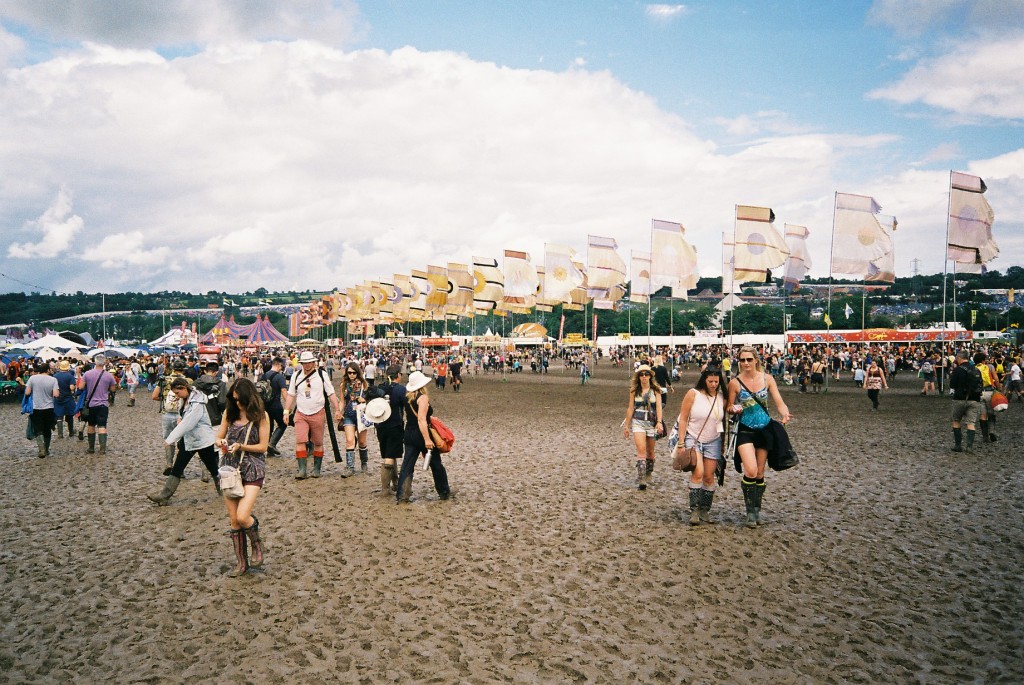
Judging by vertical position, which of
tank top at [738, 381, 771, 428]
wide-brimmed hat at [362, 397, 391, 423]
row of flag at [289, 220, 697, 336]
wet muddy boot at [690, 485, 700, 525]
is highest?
row of flag at [289, 220, 697, 336]

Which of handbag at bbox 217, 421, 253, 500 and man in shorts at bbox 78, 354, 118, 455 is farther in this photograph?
man in shorts at bbox 78, 354, 118, 455

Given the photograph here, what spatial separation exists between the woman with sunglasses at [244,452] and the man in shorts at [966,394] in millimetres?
11563

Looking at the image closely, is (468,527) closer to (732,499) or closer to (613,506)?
(613,506)

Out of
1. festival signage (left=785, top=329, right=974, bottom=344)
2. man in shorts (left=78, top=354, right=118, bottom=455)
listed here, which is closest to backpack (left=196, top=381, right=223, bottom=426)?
man in shorts (left=78, top=354, right=118, bottom=455)

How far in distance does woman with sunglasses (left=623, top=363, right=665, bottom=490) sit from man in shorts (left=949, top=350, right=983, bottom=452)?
6268mm

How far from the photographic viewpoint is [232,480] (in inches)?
238

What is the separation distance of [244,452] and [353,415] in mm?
5266

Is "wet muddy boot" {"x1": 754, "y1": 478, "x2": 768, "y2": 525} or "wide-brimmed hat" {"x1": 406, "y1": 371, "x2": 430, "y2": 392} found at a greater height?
"wide-brimmed hat" {"x1": 406, "y1": 371, "x2": 430, "y2": 392}

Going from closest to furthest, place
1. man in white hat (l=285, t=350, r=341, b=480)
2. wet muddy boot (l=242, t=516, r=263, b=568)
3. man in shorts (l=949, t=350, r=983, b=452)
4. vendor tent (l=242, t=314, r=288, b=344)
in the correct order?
wet muddy boot (l=242, t=516, r=263, b=568), man in white hat (l=285, t=350, r=341, b=480), man in shorts (l=949, t=350, r=983, b=452), vendor tent (l=242, t=314, r=288, b=344)

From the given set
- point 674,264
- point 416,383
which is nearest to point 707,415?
point 416,383

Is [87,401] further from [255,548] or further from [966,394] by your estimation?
[966,394]

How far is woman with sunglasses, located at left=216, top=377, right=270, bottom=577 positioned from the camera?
6125mm

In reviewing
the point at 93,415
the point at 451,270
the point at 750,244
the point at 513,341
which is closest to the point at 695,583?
the point at 93,415

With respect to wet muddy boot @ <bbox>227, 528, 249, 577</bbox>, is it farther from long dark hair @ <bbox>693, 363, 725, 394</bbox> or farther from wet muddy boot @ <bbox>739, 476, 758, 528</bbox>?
wet muddy boot @ <bbox>739, 476, 758, 528</bbox>
